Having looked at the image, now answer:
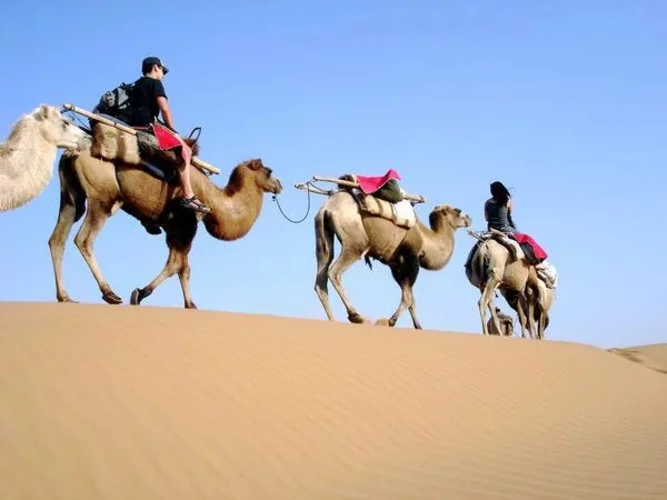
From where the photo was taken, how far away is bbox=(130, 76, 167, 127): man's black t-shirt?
31.1ft

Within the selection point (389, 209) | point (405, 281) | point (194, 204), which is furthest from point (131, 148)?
point (405, 281)

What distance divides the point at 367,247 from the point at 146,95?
164 inches

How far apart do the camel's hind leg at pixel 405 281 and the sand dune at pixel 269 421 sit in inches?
142

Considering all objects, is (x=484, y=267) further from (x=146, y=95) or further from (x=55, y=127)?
(x=55, y=127)

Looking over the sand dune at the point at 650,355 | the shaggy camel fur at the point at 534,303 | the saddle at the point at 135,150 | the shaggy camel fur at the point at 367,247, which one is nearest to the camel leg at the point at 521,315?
the shaggy camel fur at the point at 534,303

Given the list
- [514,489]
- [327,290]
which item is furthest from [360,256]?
[514,489]

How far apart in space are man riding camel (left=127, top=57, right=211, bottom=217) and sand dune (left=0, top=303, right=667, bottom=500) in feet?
5.62

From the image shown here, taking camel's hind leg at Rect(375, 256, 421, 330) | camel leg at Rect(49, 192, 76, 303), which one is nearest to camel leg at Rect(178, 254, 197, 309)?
camel leg at Rect(49, 192, 76, 303)

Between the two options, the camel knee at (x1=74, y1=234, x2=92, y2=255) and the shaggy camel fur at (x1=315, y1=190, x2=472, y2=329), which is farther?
the shaggy camel fur at (x1=315, y1=190, x2=472, y2=329)

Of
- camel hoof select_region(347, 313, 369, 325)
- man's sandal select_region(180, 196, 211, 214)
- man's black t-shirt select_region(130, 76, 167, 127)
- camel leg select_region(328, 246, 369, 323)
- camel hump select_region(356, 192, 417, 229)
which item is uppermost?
man's black t-shirt select_region(130, 76, 167, 127)

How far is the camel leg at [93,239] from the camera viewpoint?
871cm

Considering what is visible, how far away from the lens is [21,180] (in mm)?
8008

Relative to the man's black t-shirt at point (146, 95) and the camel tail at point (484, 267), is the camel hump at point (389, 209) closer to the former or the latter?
the camel tail at point (484, 267)

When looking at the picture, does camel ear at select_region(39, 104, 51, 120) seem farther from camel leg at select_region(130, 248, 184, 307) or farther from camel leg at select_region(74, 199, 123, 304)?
camel leg at select_region(130, 248, 184, 307)
